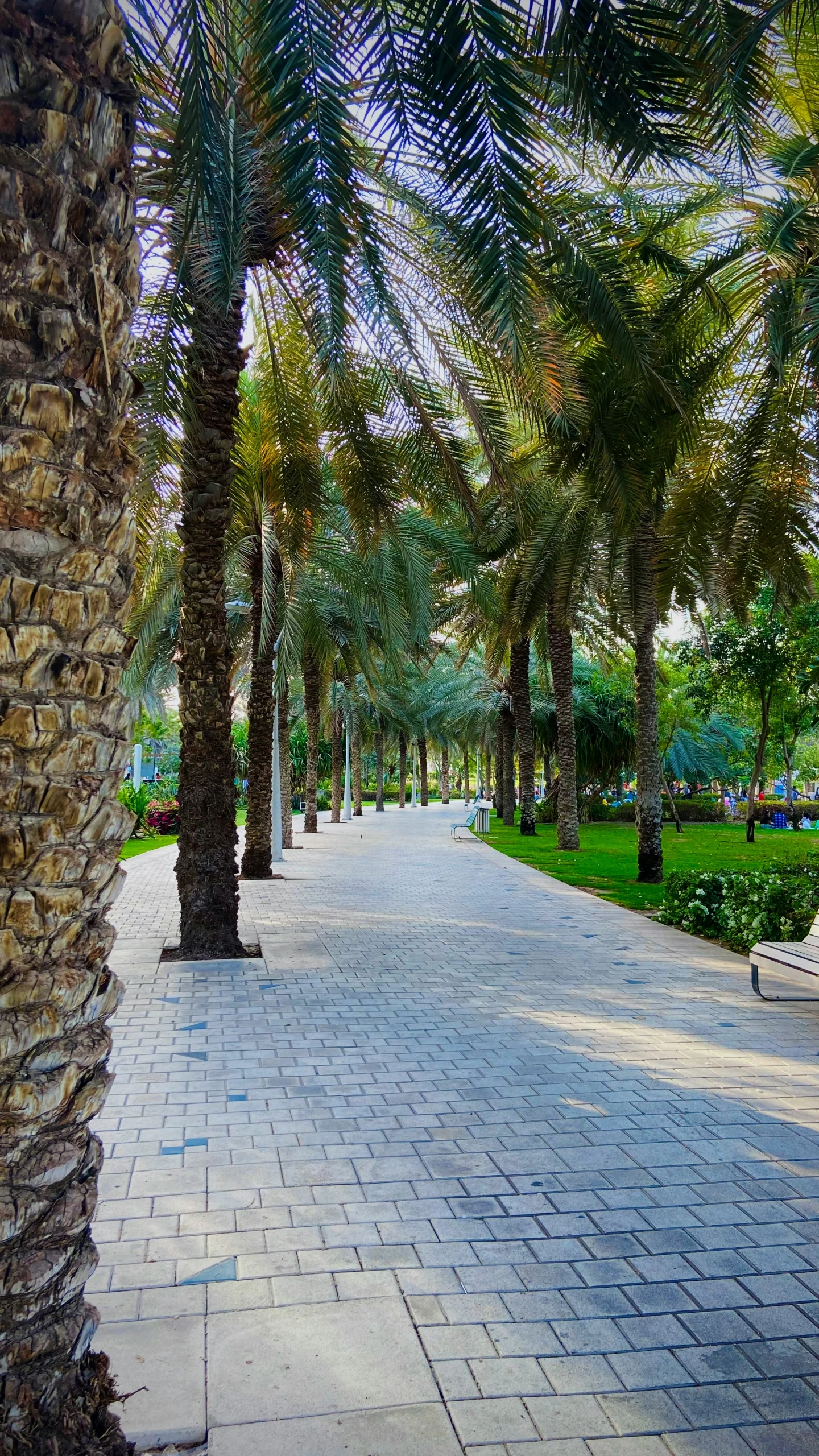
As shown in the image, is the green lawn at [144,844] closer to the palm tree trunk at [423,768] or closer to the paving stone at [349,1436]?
the paving stone at [349,1436]

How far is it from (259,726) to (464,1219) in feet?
37.0

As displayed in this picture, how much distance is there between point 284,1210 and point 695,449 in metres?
8.38

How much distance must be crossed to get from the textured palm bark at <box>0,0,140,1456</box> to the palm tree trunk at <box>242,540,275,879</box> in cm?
1185

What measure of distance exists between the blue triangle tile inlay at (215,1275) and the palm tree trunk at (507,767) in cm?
2928

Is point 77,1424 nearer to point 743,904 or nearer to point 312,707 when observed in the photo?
point 743,904

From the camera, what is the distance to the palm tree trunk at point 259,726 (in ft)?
47.8

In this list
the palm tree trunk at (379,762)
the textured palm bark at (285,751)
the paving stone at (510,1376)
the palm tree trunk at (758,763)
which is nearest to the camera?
the paving stone at (510,1376)

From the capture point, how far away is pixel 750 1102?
509cm

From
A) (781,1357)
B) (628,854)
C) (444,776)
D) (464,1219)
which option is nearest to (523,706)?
(628,854)

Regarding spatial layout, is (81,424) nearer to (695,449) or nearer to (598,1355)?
(598,1355)

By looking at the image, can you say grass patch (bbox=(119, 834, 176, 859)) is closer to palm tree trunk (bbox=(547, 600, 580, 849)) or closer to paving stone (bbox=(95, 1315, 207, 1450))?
palm tree trunk (bbox=(547, 600, 580, 849))

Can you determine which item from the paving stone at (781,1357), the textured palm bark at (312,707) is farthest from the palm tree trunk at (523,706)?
the paving stone at (781,1357)

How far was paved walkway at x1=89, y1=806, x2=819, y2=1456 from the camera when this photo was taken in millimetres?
2594

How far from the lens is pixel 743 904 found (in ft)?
31.3
